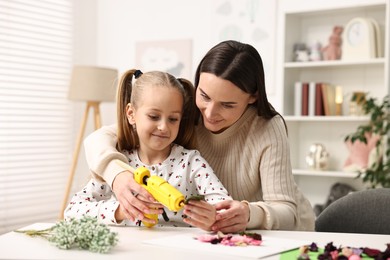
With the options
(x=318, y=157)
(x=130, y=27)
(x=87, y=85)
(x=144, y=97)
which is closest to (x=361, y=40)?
(x=318, y=157)

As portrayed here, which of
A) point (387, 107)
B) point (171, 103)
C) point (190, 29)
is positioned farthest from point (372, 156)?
point (171, 103)

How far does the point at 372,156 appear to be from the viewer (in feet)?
13.6

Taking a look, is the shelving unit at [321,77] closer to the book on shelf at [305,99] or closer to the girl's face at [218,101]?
the book on shelf at [305,99]

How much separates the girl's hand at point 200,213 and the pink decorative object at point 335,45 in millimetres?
3107

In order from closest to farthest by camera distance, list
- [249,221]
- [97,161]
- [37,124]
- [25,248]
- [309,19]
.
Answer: [25,248], [249,221], [97,161], [309,19], [37,124]

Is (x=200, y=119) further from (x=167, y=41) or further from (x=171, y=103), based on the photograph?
(x=167, y=41)

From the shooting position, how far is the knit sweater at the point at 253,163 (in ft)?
5.76

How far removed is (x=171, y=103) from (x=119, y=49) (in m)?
3.93

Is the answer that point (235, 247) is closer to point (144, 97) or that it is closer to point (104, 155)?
point (104, 155)

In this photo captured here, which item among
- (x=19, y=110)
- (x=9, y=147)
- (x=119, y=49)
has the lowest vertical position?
(x=9, y=147)

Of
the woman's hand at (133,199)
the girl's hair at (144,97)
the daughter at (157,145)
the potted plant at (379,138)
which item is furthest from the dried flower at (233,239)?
the potted plant at (379,138)

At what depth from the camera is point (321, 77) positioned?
4547 millimetres

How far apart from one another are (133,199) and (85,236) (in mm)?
286

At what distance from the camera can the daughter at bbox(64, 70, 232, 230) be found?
1.78 metres
